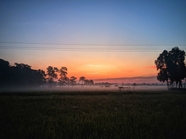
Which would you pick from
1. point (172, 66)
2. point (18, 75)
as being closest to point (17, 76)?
point (18, 75)

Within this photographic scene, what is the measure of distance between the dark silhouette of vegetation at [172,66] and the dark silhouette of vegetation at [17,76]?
102711 mm

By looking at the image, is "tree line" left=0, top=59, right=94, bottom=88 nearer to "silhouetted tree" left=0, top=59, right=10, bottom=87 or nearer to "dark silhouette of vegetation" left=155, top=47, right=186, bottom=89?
"silhouetted tree" left=0, top=59, right=10, bottom=87

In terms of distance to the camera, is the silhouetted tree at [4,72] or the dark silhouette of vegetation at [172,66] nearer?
the dark silhouette of vegetation at [172,66]

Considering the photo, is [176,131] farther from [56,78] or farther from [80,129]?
[56,78]

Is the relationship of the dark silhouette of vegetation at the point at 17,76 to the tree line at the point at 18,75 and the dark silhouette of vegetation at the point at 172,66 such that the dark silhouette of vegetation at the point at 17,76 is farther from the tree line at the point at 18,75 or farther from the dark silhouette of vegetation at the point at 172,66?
the dark silhouette of vegetation at the point at 172,66

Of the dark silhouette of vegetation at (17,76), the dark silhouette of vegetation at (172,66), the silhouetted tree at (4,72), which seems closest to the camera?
the dark silhouette of vegetation at (172,66)

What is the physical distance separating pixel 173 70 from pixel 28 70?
123 meters

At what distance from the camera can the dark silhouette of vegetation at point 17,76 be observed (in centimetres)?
9469

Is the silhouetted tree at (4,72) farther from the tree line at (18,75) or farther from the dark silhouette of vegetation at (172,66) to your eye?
the dark silhouette of vegetation at (172,66)

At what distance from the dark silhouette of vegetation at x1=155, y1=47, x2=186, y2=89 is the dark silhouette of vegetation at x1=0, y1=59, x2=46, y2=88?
103 meters

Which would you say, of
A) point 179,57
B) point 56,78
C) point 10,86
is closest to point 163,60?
point 179,57

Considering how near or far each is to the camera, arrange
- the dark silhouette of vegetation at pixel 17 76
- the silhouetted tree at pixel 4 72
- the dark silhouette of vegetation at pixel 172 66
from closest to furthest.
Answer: the dark silhouette of vegetation at pixel 172 66
the silhouetted tree at pixel 4 72
the dark silhouette of vegetation at pixel 17 76

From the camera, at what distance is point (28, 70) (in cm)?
12950

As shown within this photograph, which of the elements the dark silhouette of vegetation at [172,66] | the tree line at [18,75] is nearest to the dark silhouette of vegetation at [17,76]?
the tree line at [18,75]
